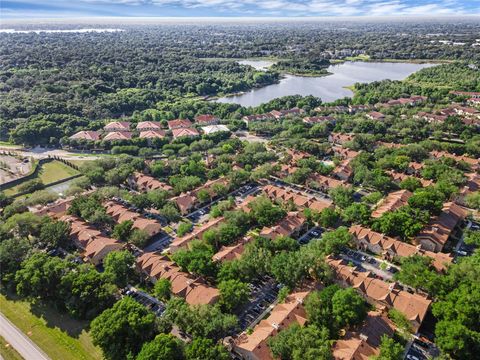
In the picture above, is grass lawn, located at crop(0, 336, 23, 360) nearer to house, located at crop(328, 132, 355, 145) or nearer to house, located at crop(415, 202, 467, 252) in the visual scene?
house, located at crop(415, 202, 467, 252)

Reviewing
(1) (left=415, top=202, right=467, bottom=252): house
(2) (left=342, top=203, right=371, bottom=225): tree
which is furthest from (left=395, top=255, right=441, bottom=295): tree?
(2) (left=342, top=203, right=371, bottom=225): tree

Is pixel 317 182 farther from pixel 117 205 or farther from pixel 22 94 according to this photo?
pixel 22 94

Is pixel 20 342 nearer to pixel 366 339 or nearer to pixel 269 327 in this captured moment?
pixel 269 327

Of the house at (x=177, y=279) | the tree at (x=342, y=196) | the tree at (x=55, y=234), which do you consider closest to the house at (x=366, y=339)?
the house at (x=177, y=279)

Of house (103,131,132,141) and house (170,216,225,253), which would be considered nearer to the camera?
house (170,216,225,253)

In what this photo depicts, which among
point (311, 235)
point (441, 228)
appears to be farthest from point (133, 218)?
point (441, 228)

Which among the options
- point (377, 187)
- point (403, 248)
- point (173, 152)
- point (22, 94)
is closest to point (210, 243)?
point (403, 248)
